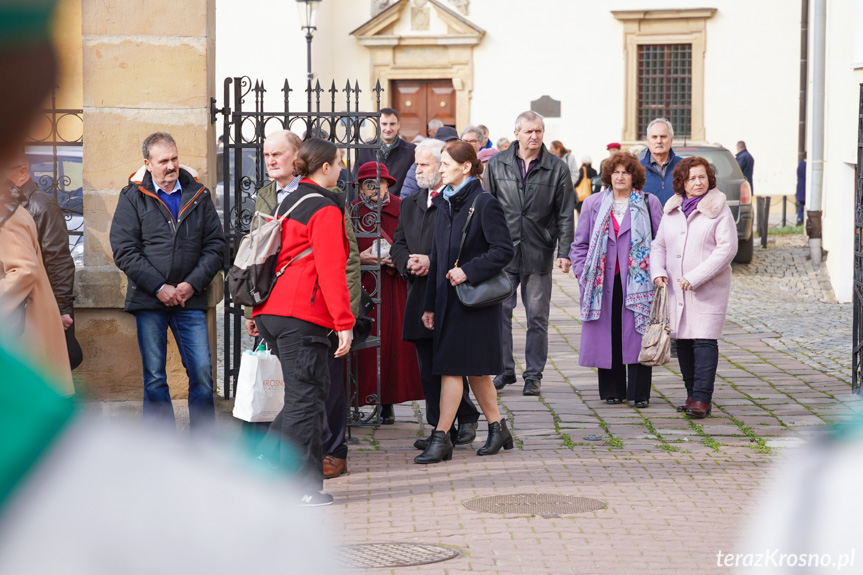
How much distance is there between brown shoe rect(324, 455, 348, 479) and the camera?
251 inches

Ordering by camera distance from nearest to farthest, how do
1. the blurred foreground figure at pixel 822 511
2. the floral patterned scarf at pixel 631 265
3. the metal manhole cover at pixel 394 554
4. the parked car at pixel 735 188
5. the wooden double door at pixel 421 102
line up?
the blurred foreground figure at pixel 822 511 < the metal manhole cover at pixel 394 554 < the floral patterned scarf at pixel 631 265 < the parked car at pixel 735 188 < the wooden double door at pixel 421 102

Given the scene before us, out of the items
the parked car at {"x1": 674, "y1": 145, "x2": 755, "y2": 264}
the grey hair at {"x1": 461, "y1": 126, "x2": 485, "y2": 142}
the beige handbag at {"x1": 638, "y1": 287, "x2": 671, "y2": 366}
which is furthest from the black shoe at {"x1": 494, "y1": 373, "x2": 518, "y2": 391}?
the parked car at {"x1": 674, "y1": 145, "x2": 755, "y2": 264}

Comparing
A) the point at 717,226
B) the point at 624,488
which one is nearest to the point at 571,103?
the point at 717,226

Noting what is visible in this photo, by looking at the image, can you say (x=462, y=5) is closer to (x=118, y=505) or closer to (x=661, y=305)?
(x=661, y=305)

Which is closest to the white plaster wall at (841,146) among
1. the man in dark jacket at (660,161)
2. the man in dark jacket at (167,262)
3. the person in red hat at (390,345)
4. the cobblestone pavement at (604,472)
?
the cobblestone pavement at (604,472)

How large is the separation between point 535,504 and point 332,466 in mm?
→ 1233

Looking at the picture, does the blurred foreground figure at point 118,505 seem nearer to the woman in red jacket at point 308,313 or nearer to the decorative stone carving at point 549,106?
the woman in red jacket at point 308,313

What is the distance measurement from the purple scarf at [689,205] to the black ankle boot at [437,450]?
258cm

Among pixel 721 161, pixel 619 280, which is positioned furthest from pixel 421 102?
pixel 619 280

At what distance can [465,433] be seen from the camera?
7.26 metres

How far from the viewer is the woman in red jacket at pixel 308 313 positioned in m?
5.57

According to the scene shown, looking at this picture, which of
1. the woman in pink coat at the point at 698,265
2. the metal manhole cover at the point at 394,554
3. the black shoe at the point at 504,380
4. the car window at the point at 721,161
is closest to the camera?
the metal manhole cover at the point at 394,554

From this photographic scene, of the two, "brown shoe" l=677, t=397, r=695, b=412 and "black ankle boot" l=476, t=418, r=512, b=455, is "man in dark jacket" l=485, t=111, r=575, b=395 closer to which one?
"brown shoe" l=677, t=397, r=695, b=412

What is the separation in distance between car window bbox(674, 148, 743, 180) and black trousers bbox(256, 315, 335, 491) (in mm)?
14013
